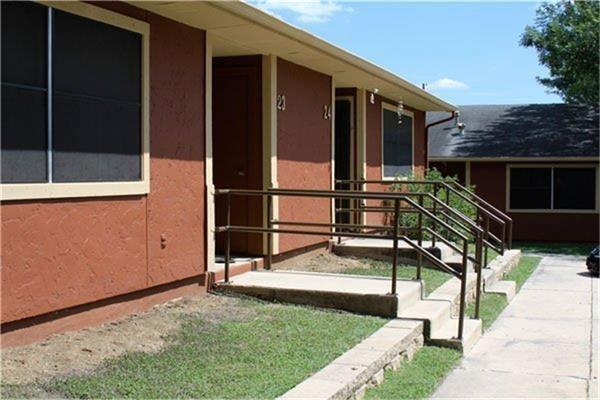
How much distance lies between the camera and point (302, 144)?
1044 cm

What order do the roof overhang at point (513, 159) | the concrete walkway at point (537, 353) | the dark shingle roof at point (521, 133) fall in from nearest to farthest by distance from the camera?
the concrete walkway at point (537, 353) < the roof overhang at point (513, 159) < the dark shingle roof at point (521, 133)

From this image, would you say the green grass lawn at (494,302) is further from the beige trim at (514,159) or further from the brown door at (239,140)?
the beige trim at (514,159)

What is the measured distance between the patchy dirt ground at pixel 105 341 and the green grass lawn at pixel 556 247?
12866 millimetres

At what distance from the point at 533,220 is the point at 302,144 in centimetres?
1270

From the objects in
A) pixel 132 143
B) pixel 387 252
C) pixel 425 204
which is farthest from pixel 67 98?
pixel 425 204

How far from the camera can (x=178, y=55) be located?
7.17 meters

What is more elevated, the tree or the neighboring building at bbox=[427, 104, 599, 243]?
the tree

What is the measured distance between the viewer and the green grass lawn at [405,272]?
957cm

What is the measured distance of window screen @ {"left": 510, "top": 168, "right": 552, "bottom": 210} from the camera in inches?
824

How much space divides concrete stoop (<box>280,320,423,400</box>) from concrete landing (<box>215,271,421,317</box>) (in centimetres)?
36

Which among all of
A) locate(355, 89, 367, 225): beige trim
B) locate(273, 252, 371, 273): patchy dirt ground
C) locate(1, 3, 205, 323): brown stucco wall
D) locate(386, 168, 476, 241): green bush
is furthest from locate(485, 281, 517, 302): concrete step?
locate(1, 3, 205, 323): brown stucco wall

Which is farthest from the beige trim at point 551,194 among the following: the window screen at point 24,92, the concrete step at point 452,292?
the window screen at point 24,92

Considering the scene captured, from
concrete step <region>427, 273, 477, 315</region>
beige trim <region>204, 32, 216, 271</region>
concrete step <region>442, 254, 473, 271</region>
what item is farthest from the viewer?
concrete step <region>442, 254, 473, 271</region>

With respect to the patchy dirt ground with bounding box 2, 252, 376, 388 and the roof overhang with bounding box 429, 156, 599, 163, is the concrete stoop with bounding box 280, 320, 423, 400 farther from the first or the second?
the roof overhang with bounding box 429, 156, 599, 163
